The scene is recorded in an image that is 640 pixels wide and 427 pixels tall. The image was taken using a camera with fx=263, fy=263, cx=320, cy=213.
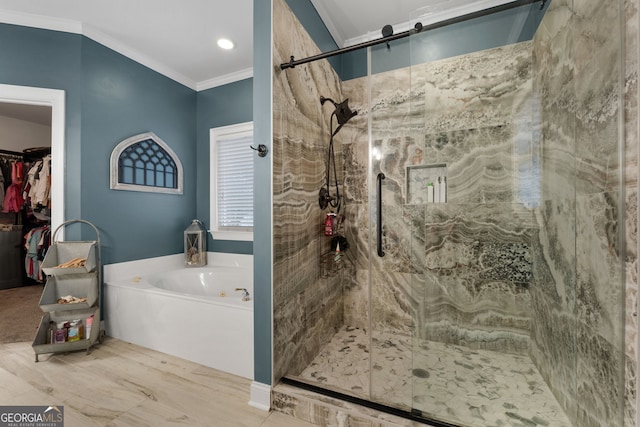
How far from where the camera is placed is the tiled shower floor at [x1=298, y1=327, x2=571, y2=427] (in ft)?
4.36

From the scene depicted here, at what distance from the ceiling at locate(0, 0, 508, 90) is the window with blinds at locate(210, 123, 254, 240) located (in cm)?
81

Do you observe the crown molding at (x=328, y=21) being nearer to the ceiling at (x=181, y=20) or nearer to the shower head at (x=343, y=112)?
the ceiling at (x=181, y=20)

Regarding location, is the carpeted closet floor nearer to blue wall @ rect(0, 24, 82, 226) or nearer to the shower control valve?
blue wall @ rect(0, 24, 82, 226)

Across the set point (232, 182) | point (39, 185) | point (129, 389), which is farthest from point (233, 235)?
point (39, 185)

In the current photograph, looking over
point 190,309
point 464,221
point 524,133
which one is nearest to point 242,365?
point 190,309

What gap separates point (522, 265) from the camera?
1819 millimetres

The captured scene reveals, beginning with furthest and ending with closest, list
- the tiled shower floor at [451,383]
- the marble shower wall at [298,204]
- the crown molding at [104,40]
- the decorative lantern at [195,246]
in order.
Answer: the decorative lantern at [195,246] → the crown molding at [104,40] → the marble shower wall at [298,204] → the tiled shower floor at [451,383]

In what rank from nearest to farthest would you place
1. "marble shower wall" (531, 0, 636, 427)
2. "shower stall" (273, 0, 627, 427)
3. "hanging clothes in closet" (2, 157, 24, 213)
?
"marble shower wall" (531, 0, 636, 427), "shower stall" (273, 0, 627, 427), "hanging clothes in closet" (2, 157, 24, 213)

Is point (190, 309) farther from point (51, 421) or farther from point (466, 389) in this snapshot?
point (466, 389)

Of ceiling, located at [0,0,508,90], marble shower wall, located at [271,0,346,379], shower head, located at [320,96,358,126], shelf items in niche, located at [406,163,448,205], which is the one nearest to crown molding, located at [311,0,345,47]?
ceiling, located at [0,0,508,90]

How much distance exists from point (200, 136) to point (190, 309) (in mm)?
2168

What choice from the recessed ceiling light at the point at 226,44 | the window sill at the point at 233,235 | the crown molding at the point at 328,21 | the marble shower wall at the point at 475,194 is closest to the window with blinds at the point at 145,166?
the window sill at the point at 233,235

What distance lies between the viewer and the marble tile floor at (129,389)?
1441mm

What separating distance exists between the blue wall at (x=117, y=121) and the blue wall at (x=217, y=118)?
1cm
